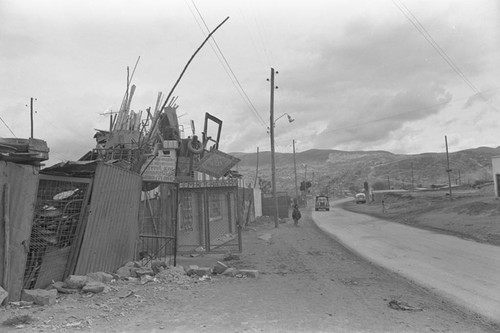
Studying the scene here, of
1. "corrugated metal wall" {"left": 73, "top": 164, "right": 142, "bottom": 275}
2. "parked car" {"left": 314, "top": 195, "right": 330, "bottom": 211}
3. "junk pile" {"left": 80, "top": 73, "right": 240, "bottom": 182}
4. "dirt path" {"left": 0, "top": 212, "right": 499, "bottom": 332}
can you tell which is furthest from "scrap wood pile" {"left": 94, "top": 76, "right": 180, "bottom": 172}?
"parked car" {"left": 314, "top": 195, "right": 330, "bottom": 211}

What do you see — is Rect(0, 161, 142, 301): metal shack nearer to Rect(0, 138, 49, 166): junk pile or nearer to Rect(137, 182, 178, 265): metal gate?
Rect(0, 138, 49, 166): junk pile

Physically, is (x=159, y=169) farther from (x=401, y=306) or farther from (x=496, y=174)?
(x=496, y=174)

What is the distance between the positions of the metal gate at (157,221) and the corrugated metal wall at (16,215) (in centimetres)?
447

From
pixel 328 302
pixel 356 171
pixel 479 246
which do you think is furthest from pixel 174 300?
pixel 356 171

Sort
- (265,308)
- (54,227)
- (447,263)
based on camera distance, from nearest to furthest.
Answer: (265,308) → (54,227) → (447,263)

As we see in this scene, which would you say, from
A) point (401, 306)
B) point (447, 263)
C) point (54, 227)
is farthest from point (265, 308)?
point (447, 263)

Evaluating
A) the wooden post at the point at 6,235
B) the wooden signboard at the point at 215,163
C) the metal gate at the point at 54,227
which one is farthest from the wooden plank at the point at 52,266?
the wooden signboard at the point at 215,163

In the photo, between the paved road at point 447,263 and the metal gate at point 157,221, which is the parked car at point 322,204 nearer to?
the paved road at point 447,263

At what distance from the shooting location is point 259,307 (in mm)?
6973

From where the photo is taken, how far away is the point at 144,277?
8938 millimetres

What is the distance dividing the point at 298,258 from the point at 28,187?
8385 millimetres

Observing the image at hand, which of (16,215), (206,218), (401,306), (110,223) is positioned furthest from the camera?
(206,218)

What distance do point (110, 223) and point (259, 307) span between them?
3.98 meters

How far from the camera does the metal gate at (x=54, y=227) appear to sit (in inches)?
287
